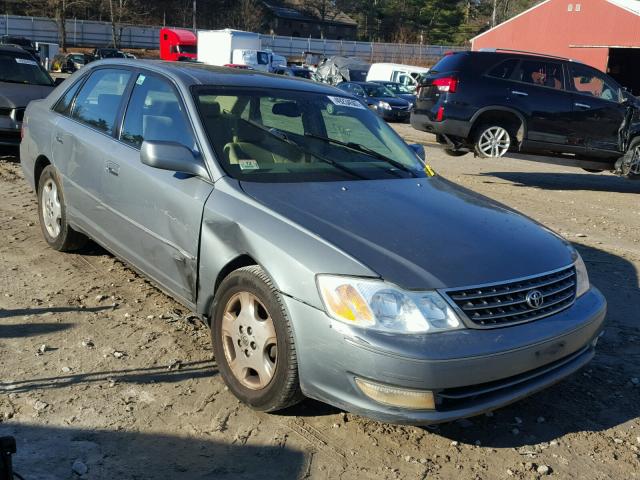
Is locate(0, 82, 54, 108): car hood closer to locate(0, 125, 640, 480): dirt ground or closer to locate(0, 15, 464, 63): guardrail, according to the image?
locate(0, 125, 640, 480): dirt ground

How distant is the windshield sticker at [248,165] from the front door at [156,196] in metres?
0.24

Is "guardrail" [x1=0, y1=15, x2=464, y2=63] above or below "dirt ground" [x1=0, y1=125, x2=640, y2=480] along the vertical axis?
above

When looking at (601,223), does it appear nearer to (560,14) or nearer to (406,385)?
(406,385)

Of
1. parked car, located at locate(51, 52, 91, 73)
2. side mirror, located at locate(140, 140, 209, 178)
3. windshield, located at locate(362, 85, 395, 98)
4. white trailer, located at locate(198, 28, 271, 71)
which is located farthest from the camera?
white trailer, located at locate(198, 28, 271, 71)

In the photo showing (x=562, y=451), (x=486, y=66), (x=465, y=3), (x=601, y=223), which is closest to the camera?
(x=562, y=451)

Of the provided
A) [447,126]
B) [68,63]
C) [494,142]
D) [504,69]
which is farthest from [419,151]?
[68,63]

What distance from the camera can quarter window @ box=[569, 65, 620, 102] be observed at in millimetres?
11141

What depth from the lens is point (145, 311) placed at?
15.3 ft

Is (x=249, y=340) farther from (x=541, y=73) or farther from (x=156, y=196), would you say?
(x=541, y=73)

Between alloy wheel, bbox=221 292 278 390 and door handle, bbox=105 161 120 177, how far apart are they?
59.7 inches

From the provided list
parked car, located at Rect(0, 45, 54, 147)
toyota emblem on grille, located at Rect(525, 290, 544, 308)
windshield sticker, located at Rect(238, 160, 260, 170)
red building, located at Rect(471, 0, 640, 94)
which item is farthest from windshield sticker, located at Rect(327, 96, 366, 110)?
red building, located at Rect(471, 0, 640, 94)

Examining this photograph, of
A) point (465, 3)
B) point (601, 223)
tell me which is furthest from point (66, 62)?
point (465, 3)

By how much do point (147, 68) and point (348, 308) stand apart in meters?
2.64

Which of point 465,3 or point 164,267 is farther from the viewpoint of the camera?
point 465,3
